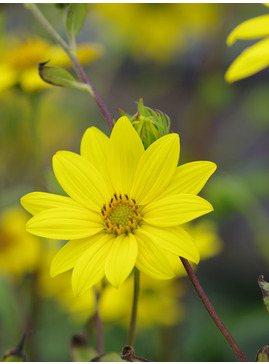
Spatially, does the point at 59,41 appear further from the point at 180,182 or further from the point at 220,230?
the point at 220,230

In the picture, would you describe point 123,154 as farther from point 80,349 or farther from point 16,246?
point 16,246

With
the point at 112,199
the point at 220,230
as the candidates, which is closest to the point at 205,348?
the point at 220,230

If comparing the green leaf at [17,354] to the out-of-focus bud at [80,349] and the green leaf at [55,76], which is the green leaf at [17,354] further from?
the green leaf at [55,76]

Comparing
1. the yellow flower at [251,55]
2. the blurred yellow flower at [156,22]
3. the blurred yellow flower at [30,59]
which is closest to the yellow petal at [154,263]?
the yellow flower at [251,55]

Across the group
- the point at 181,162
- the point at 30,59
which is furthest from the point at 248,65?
the point at 181,162

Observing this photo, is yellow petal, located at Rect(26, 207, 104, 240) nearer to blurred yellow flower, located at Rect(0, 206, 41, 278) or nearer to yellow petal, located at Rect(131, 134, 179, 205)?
yellow petal, located at Rect(131, 134, 179, 205)

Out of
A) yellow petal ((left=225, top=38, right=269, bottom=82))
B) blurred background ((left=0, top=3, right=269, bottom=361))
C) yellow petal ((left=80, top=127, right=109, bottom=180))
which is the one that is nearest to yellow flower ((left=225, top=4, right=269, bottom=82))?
yellow petal ((left=225, top=38, right=269, bottom=82))
